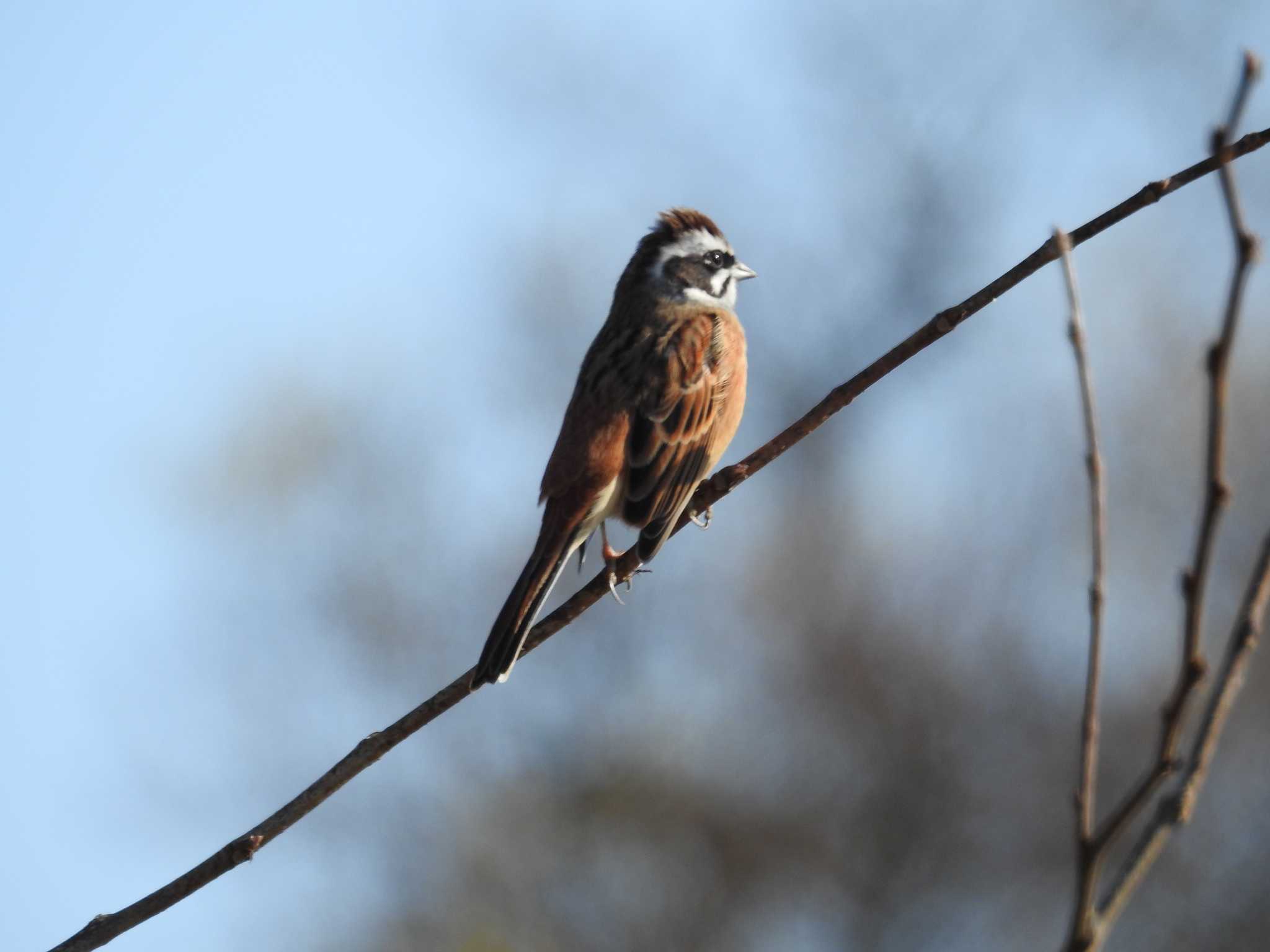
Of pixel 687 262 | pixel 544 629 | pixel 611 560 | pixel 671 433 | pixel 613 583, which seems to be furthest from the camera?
pixel 687 262

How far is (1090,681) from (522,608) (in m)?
3.78

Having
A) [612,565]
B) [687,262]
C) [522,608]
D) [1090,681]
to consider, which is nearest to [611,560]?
[612,565]

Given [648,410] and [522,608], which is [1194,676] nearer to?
[522,608]

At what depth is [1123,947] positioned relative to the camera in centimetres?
1370

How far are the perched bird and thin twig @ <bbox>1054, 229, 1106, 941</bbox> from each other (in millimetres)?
3278

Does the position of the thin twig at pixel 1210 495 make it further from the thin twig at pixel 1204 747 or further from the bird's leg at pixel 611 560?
the bird's leg at pixel 611 560

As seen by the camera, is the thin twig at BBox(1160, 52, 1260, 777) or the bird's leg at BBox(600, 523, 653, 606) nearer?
the thin twig at BBox(1160, 52, 1260, 777)

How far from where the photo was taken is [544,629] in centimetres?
428

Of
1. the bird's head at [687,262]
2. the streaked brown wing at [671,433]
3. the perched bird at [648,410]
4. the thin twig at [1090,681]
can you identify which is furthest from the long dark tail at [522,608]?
the thin twig at [1090,681]

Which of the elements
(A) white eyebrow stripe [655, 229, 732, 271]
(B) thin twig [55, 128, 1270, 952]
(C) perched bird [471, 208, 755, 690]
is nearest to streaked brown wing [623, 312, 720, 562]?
(C) perched bird [471, 208, 755, 690]

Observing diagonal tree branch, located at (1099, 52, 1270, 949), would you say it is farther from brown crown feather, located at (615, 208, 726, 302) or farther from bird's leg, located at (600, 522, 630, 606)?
brown crown feather, located at (615, 208, 726, 302)

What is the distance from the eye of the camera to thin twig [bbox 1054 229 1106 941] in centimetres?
163

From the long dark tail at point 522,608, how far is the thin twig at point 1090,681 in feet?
8.88

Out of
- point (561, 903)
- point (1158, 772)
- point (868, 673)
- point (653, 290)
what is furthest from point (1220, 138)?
point (868, 673)
